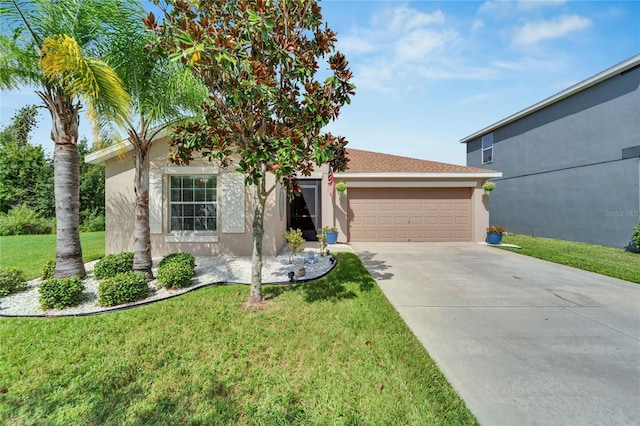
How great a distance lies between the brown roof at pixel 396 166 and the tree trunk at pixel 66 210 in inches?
330

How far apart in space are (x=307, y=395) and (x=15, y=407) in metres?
2.60

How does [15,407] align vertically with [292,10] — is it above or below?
below

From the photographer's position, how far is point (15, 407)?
233 cm

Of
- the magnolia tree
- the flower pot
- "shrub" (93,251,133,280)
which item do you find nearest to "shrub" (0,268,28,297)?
"shrub" (93,251,133,280)

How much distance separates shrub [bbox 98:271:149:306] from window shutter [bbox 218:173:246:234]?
3260 millimetres

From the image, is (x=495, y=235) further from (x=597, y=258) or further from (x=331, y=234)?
(x=331, y=234)

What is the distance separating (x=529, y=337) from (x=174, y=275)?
5.93 metres

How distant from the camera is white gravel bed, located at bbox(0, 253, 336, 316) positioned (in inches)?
169

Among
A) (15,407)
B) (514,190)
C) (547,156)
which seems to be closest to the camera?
(15,407)

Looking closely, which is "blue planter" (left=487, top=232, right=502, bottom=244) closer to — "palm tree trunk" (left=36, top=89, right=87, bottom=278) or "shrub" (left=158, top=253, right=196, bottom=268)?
"shrub" (left=158, top=253, right=196, bottom=268)

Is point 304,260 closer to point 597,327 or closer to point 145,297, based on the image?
point 145,297

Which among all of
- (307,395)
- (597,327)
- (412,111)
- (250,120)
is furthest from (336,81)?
(412,111)

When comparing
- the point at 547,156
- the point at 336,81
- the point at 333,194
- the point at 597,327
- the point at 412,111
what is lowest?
the point at 597,327

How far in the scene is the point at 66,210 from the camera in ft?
16.5
